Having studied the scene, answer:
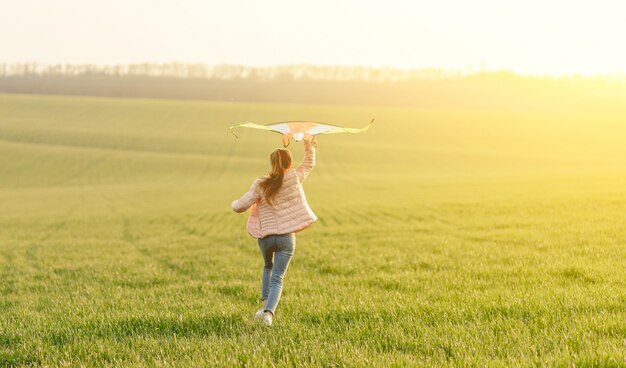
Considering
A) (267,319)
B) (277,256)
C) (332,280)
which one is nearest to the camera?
(267,319)

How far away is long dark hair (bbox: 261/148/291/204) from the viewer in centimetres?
763

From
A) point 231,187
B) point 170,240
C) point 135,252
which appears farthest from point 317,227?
point 231,187

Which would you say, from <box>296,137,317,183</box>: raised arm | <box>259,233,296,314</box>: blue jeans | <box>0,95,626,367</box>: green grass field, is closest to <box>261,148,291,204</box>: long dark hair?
<box>296,137,317,183</box>: raised arm

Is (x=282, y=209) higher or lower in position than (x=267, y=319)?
higher

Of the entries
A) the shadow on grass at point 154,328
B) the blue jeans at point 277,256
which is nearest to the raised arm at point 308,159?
the blue jeans at point 277,256

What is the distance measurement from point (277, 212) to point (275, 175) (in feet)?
1.56

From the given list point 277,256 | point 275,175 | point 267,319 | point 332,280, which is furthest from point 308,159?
point 332,280

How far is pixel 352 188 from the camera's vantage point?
50.8m

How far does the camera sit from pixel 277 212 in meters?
7.77

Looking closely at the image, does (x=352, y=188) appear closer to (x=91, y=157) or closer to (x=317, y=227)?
(x=317, y=227)

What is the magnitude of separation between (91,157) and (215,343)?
7055cm

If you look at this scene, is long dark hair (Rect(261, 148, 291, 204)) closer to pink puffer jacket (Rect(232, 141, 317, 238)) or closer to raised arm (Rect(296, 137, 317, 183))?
pink puffer jacket (Rect(232, 141, 317, 238))

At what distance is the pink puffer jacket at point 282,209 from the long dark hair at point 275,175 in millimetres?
74

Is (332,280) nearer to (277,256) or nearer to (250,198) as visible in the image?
(277,256)
